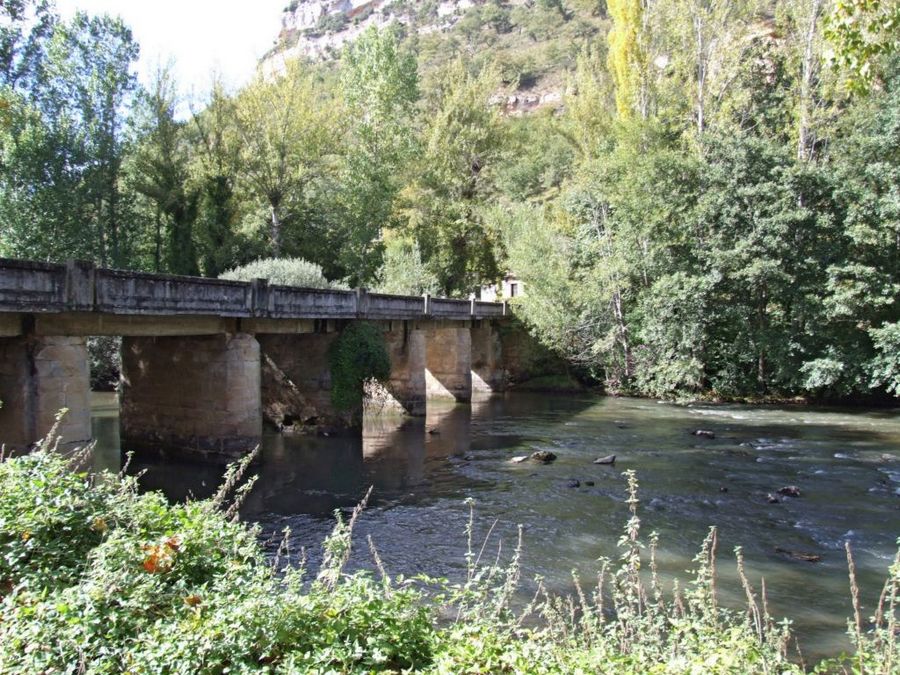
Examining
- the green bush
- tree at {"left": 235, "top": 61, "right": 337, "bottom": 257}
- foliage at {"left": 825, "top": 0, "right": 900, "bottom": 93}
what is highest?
tree at {"left": 235, "top": 61, "right": 337, "bottom": 257}

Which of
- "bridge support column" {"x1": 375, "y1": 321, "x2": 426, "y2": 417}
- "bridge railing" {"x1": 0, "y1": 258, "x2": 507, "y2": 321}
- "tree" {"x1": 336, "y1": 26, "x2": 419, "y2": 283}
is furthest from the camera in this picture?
"tree" {"x1": 336, "y1": 26, "x2": 419, "y2": 283}

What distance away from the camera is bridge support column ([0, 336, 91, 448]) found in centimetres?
1221

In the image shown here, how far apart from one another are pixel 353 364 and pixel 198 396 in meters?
5.44

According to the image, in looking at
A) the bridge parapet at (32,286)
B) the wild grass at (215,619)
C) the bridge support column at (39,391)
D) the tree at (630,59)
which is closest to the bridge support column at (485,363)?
the tree at (630,59)

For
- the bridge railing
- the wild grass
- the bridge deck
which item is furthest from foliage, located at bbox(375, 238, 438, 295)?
the wild grass

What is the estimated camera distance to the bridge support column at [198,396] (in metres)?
17.7

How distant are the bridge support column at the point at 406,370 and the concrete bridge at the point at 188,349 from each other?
0.04m

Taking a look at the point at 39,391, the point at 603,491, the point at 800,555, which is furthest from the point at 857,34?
the point at 39,391

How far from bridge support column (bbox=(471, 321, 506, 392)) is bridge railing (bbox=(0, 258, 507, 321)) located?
13.3m

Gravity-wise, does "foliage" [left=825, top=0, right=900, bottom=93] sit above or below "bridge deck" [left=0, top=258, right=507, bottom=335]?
above

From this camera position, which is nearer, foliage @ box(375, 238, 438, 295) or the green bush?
the green bush

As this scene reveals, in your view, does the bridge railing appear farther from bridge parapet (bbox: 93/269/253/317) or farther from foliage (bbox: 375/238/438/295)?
foliage (bbox: 375/238/438/295)

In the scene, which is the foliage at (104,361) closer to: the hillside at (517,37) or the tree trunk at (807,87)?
the tree trunk at (807,87)

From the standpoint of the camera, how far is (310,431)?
2295 cm
